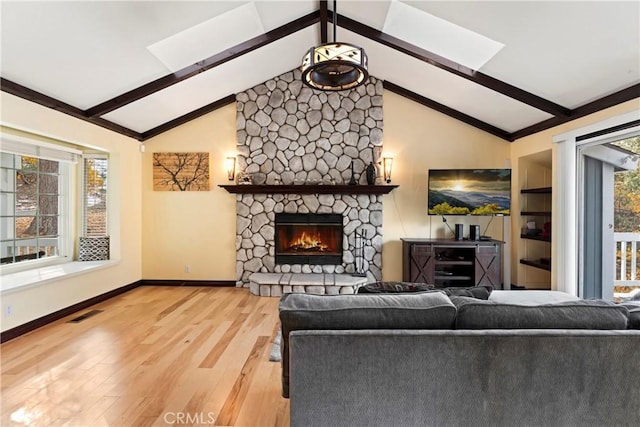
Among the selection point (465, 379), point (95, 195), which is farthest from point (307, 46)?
point (465, 379)

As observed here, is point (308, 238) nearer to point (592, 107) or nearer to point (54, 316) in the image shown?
point (54, 316)

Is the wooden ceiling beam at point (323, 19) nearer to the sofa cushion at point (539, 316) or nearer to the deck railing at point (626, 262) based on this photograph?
the sofa cushion at point (539, 316)

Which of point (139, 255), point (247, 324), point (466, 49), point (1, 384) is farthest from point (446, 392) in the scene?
point (139, 255)

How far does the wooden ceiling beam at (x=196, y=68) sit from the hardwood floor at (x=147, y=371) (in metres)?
2.55

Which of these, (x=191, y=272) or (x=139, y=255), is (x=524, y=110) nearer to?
(x=191, y=272)

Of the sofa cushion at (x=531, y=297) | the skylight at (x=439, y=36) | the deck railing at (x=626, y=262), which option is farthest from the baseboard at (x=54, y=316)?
the deck railing at (x=626, y=262)

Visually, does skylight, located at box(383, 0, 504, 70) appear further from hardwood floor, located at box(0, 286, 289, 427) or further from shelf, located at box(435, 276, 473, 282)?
hardwood floor, located at box(0, 286, 289, 427)

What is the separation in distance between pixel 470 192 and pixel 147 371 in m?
4.43

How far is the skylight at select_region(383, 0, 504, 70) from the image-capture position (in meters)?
3.49

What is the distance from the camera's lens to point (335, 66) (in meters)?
2.43

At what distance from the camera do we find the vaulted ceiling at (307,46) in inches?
114

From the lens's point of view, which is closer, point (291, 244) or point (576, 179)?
point (576, 179)

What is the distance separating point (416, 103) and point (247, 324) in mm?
4204

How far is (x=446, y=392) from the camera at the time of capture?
1541 millimetres
